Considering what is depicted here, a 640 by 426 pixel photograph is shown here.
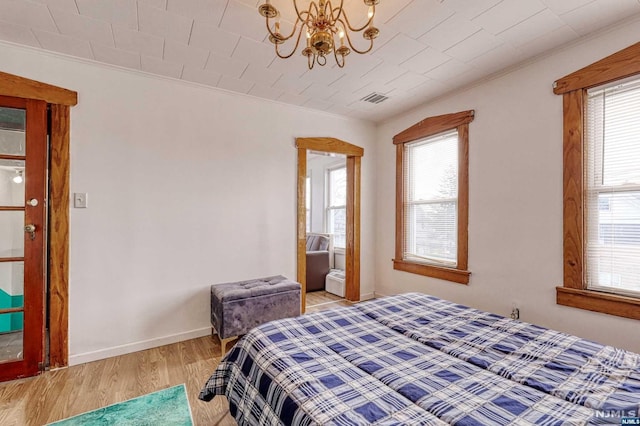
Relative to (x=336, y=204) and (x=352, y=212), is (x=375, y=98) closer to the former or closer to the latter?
(x=352, y=212)

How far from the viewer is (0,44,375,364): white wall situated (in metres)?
2.56

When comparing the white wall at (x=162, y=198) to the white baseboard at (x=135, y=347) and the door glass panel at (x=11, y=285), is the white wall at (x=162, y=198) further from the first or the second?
the door glass panel at (x=11, y=285)

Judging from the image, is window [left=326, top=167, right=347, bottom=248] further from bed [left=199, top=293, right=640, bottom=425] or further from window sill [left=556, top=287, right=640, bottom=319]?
bed [left=199, top=293, right=640, bottom=425]

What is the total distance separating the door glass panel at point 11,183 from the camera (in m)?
2.27

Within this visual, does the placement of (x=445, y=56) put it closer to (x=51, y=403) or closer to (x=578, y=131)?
(x=578, y=131)

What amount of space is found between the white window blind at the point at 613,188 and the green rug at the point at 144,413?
310 centimetres

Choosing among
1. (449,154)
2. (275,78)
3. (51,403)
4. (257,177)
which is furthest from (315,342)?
(449,154)

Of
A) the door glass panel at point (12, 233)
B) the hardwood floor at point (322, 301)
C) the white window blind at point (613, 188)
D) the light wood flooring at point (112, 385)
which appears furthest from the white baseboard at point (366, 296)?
the door glass panel at point (12, 233)

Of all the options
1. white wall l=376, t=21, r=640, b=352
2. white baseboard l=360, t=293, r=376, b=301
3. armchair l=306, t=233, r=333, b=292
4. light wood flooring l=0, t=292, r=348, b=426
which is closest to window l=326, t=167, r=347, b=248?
armchair l=306, t=233, r=333, b=292

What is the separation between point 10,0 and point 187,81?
4.19ft

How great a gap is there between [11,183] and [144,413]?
6.68 feet

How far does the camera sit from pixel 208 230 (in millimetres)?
3125

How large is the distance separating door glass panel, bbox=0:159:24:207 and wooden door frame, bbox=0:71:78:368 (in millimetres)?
175

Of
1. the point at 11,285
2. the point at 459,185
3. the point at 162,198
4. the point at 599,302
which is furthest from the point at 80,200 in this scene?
the point at 599,302
